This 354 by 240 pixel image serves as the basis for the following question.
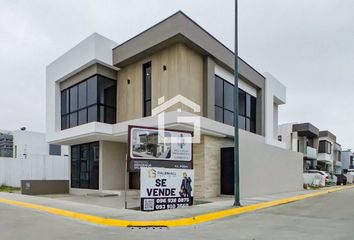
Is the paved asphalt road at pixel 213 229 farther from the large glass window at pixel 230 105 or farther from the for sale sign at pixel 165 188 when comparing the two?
the large glass window at pixel 230 105

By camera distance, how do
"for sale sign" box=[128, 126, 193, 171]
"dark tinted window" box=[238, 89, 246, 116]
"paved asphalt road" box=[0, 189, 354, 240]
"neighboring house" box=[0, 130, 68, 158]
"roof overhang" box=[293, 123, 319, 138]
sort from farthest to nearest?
"roof overhang" box=[293, 123, 319, 138] < "neighboring house" box=[0, 130, 68, 158] < "dark tinted window" box=[238, 89, 246, 116] < "for sale sign" box=[128, 126, 193, 171] < "paved asphalt road" box=[0, 189, 354, 240]

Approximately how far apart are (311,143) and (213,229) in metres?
45.5

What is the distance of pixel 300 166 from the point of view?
2755 cm

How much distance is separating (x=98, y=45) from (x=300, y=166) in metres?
18.2

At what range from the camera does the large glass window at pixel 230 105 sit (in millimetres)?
20094

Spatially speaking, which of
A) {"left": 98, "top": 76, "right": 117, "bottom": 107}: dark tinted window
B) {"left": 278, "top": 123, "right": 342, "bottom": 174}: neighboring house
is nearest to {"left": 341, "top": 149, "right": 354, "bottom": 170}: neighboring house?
{"left": 278, "top": 123, "right": 342, "bottom": 174}: neighboring house

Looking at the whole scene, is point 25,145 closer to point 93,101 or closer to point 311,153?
point 93,101

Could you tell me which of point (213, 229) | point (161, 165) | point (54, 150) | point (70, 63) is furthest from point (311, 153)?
point (213, 229)

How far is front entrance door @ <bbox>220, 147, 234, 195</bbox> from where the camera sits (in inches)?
724

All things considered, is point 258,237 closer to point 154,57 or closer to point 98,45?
point 154,57

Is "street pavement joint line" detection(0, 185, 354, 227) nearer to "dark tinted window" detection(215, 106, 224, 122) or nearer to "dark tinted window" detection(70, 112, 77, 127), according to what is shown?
"dark tinted window" detection(215, 106, 224, 122)

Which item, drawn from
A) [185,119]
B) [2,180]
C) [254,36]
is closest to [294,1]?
[254,36]

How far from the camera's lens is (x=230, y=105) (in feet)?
70.6

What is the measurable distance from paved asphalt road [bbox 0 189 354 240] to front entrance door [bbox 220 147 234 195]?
20.2 ft
